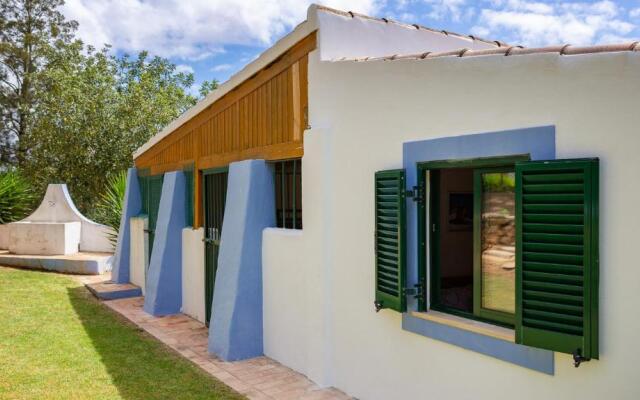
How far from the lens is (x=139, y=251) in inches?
477

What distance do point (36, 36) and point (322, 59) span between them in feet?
91.4

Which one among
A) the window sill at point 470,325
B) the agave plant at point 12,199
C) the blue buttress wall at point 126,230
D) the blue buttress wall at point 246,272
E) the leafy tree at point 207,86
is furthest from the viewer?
the leafy tree at point 207,86

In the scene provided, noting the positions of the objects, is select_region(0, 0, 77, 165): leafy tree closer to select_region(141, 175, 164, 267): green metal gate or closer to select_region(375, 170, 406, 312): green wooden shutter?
select_region(141, 175, 164, 267): green metal gate

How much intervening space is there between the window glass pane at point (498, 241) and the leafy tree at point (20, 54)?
1116 inches

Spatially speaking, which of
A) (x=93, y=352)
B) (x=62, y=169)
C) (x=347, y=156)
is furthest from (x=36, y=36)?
(x=347, y=156)

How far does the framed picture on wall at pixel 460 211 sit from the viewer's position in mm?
7809

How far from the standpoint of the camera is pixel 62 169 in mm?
21969

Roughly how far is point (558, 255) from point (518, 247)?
0.90 feet

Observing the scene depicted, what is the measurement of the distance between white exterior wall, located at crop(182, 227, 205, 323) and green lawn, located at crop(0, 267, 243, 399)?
1.07 meters

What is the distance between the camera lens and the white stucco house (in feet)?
10.6

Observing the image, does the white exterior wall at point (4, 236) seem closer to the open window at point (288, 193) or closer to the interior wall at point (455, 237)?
the open window at point (288, 193)

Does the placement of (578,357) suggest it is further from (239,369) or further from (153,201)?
(153,201)

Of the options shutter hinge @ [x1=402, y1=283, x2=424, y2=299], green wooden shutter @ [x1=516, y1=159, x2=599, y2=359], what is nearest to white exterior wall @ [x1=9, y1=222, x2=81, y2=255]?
shutter hinge @ [x1=402, y1=283, x2=424, y2=299]

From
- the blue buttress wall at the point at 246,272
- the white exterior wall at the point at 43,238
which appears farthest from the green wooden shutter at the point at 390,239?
the white exterior wall at the point at 43,238
